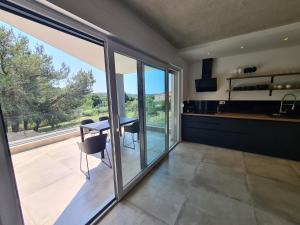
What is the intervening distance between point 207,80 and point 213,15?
6.91 feet

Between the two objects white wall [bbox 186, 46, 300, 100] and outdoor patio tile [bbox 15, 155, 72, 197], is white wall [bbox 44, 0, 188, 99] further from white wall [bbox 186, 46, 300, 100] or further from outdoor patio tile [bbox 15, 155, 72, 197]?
outdoor patio tile [bbox 15, 155, 72, 197]

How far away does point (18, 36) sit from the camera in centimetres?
182

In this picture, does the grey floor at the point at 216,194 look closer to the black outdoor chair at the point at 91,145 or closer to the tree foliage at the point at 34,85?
the black outdoor chair at the point at 91,145

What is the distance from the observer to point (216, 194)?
196 cm

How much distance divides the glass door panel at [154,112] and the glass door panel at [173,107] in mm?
647

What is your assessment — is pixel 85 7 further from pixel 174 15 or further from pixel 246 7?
pixel 246 7

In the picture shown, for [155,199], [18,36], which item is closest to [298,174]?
[155,199]

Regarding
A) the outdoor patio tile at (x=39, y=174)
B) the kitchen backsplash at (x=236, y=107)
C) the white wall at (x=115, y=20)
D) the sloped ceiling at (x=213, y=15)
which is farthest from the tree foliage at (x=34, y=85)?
the kitchen backsplash at (x=236, y=107)

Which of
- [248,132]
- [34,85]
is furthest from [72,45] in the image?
[248,132]

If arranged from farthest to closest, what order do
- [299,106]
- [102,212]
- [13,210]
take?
[299,106], [102,212], [13,210]

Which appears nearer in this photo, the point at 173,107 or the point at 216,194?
the point at 216,194

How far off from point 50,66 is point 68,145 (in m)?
2.16

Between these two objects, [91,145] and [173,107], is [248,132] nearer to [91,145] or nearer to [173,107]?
[173,107]

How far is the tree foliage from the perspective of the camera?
1.63 m
